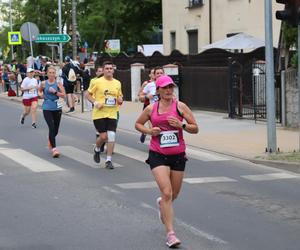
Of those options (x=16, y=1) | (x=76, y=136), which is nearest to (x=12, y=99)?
(x=76, y=136)

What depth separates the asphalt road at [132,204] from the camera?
255 inches

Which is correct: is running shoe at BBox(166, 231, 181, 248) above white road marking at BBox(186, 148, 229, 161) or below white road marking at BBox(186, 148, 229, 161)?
above

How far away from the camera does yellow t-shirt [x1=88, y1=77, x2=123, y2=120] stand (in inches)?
444

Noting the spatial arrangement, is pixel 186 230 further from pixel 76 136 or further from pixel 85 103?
pixel 85 103

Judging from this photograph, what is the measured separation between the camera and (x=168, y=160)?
21.1 feet

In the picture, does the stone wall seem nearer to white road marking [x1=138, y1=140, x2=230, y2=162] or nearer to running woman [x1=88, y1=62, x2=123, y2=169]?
white road marking [x1=138, y1=140, x2=230, y2=162]

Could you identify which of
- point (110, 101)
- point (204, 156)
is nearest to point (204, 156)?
point (204, 156)

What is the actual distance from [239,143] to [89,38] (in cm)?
3420

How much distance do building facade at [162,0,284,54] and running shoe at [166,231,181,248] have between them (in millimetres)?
21077

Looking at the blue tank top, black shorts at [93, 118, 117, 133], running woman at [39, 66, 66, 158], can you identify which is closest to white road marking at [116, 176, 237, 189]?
black shorts at [93, 118, 117, 133]

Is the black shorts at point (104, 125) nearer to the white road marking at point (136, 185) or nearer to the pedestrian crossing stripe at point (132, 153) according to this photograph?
the pedestrian crossing stripe at point (132, 153)

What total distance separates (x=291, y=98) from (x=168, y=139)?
35.4 ft

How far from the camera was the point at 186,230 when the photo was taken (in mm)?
6867

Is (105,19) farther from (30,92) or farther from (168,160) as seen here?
(168,160)
